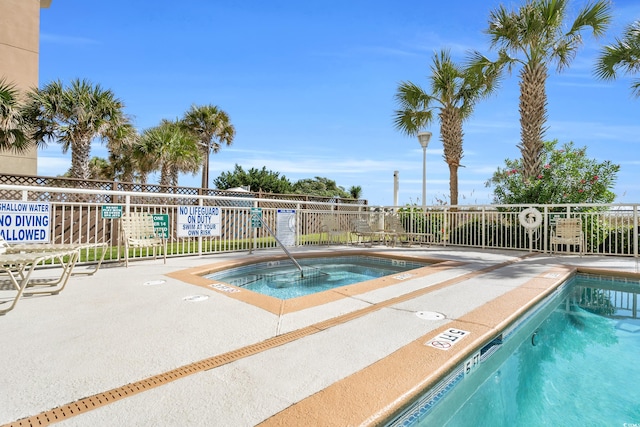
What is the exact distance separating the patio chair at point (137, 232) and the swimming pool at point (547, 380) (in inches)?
200

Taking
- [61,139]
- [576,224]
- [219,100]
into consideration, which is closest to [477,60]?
[576,224]

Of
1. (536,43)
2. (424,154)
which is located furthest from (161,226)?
(536,43)

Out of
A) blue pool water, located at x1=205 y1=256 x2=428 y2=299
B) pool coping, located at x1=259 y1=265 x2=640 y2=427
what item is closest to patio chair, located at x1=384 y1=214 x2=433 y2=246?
blue pool water, located at x1=205 y1=256 x2=428 y2=299

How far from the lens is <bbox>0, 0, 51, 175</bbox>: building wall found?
45.6 feet

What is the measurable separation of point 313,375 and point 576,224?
312 inches

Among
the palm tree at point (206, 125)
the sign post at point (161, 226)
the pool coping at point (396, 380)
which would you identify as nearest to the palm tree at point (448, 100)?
the sign post at point (161, 226)

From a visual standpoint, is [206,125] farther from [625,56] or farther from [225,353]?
[225,353]

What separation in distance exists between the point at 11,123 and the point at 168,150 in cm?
614

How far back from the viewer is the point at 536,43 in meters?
10.0

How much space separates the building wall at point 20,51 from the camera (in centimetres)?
1391

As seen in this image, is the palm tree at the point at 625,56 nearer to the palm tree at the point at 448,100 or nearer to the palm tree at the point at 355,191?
the palm tree at the point at 448,100

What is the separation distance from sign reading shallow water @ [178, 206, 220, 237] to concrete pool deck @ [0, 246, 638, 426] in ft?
8.66

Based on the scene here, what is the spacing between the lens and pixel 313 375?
182 cm

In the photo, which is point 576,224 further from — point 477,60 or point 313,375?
point 313,375
